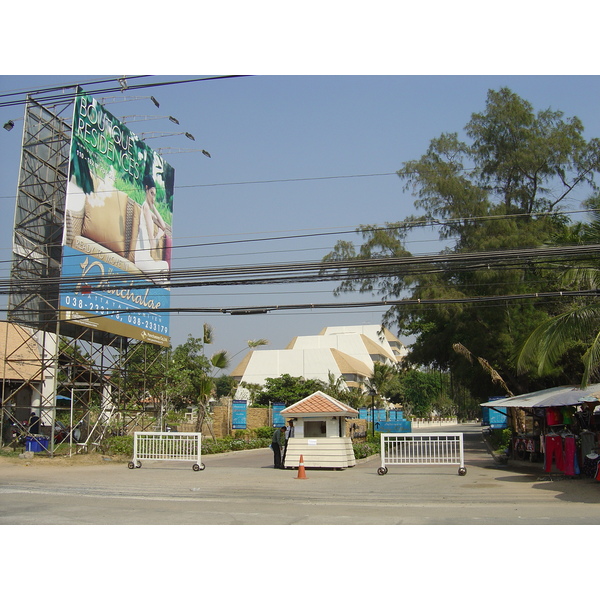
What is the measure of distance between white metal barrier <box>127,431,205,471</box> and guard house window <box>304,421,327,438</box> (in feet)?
11.5

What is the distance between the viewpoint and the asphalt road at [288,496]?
1090 cm

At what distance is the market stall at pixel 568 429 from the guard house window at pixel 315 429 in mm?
5354

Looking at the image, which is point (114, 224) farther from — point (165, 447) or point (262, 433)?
point (262, 433)

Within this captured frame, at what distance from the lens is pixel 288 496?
14.5 m

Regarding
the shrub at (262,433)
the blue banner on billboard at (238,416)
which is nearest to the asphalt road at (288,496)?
the blue banner on billboard at (238,416)

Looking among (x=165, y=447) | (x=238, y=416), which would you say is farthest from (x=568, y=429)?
(x=238, y=416)

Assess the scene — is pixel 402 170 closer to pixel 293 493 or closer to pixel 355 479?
pixel 355 479

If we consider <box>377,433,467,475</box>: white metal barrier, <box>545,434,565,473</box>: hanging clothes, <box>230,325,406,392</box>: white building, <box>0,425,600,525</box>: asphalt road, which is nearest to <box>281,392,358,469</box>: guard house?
<box>0,425,600,525</box>: asphalt road

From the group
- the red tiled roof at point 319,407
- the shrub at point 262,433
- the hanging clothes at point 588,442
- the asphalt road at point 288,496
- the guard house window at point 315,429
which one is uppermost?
the red tiled roof at point 319,407

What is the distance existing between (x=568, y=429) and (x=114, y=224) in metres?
19.1

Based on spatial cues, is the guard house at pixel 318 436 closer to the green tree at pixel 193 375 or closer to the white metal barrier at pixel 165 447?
the white metal barrier at pixel 165 447

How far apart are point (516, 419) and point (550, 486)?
10810 mm

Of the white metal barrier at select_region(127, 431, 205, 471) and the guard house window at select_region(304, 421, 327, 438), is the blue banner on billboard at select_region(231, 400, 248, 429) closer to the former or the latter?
the white metal barrier at select_region(127, 431, 205, 471)

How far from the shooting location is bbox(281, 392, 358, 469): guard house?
20.6 metres
